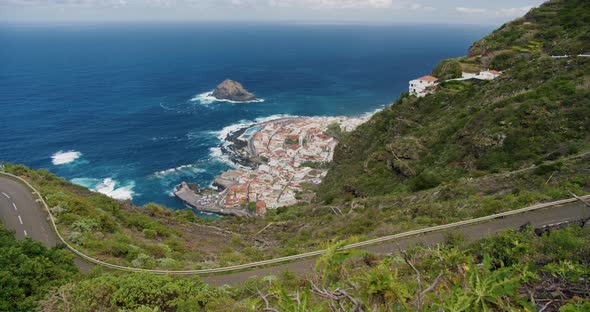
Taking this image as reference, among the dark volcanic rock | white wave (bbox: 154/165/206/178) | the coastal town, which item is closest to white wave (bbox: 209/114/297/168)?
the coastal town

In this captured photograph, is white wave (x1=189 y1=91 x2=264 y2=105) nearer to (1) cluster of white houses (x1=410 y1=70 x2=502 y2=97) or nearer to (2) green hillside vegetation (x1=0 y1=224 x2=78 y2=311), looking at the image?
(1) cluster of white houses (x1=410 y1=70 x2=502 y2=97)

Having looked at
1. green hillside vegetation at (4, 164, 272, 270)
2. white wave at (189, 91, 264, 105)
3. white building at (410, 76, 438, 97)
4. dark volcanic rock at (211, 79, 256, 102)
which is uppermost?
white building at (410, 76, 438, 97)

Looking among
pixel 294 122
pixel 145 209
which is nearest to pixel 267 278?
pixel 145 209

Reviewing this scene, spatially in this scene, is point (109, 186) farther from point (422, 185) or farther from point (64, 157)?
point (422, 185)

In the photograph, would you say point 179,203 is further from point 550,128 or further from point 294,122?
point 550,128

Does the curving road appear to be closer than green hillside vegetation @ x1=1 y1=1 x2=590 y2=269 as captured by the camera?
Yes

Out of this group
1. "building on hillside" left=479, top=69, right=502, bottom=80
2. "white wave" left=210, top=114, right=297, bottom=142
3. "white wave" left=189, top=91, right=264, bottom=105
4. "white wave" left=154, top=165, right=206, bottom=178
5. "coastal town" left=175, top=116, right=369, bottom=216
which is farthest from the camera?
"white wave" left=189, top=91, right=264, bottom=105

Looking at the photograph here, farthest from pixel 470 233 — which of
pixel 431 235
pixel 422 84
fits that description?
pixel 422 84
